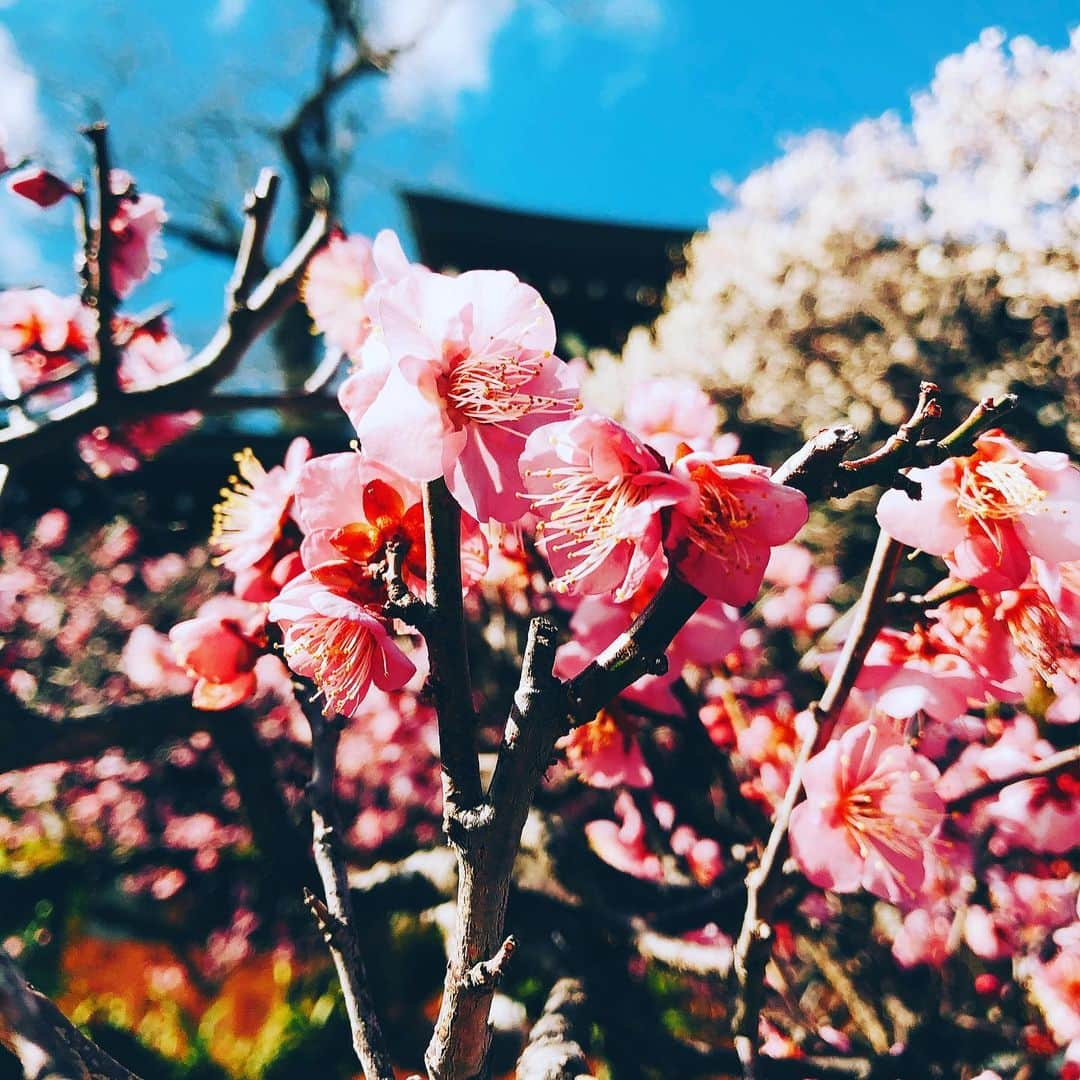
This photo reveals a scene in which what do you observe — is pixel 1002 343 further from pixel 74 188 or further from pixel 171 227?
pixel 171 227

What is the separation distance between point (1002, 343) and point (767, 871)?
6.18 metres

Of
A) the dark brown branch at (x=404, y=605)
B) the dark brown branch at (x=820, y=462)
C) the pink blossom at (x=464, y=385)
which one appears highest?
the pink blossom at (x=464, y=385)

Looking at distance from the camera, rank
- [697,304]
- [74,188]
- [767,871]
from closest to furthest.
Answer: [767,871]
[74,188]
[697,304]

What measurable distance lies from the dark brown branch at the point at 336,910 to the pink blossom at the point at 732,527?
502mm

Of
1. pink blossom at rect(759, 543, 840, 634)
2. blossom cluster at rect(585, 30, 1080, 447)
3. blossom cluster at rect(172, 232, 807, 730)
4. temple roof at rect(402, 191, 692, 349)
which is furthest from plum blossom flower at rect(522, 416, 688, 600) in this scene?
temple roof at rect(402, 191, 692, 349)

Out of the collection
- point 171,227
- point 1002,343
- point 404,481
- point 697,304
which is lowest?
point 404,481

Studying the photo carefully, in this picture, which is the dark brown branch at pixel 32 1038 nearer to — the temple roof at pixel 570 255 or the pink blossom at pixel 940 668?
the pink blossom at pixel 940 668

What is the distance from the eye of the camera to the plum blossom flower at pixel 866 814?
0.95 m

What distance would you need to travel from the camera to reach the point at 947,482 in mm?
834

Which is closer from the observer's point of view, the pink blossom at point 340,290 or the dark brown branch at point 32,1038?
the dark brown branch at point 32,1038

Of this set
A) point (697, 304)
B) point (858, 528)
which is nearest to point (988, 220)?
point (697, 304)

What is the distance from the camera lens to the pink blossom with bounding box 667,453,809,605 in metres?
0.67

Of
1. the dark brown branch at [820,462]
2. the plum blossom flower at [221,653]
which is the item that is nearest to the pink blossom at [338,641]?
the plum blossom flower at [221,653]

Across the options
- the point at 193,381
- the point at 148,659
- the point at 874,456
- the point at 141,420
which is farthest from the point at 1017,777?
the point at 141,420
